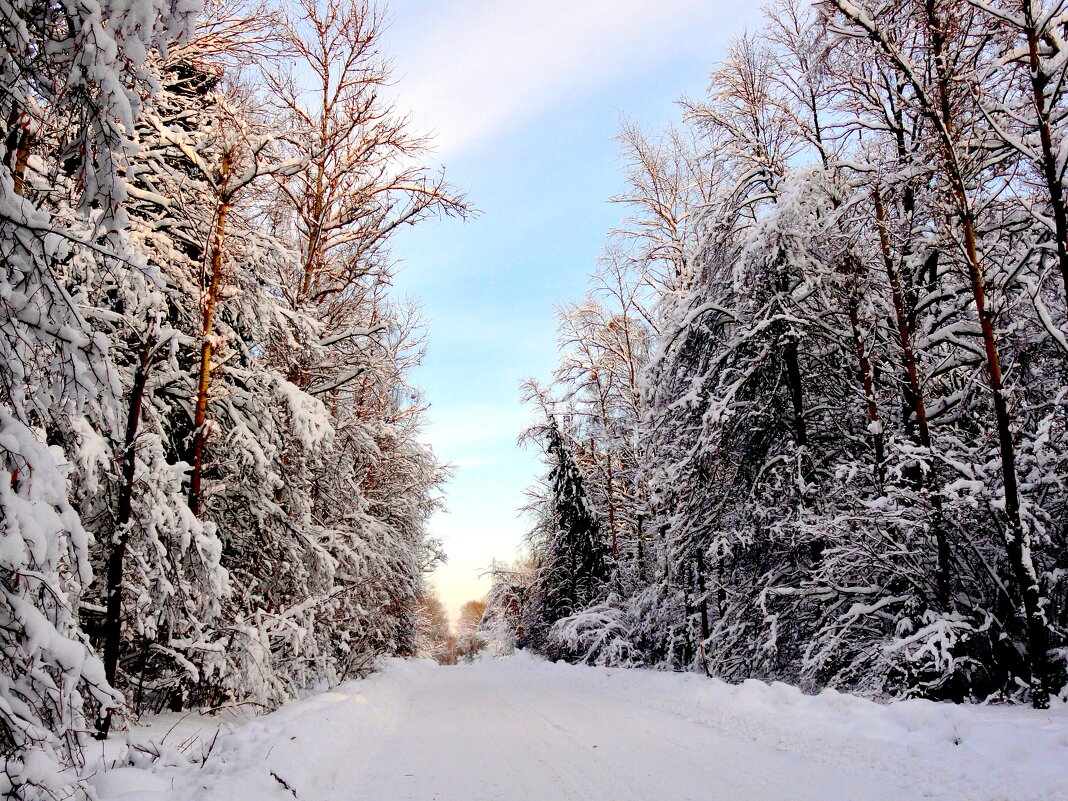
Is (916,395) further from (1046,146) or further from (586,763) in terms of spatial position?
(586,763)

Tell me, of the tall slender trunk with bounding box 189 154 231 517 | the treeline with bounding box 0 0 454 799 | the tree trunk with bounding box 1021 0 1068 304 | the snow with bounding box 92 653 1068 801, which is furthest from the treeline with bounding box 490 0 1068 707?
the tall slender trunk with bounding box 189 154 231 517

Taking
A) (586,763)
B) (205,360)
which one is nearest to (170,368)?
(205,360)

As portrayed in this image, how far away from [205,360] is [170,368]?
570 mm

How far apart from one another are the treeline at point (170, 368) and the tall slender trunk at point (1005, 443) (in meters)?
7.44

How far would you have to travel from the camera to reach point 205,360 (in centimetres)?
854

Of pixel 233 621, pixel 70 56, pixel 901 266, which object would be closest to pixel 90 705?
pixel 233 621

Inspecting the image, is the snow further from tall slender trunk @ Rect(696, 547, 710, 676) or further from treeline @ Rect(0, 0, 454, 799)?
tall slender trunk @ Rect(696, 547, 710, 676)

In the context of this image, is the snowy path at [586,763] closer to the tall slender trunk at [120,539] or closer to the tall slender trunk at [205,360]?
the tall slender trunk at [120,539]

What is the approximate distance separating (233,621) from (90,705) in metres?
3.08

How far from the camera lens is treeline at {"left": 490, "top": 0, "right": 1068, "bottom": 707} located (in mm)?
7480

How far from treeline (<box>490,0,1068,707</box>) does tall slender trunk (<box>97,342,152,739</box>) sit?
348 inches

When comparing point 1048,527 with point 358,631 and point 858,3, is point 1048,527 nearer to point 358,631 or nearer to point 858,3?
point 858,3

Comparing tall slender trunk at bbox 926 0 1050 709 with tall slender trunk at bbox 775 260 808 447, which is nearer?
tall slender trunk at bbox 926 0 1050 709

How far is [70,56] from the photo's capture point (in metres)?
3.61
